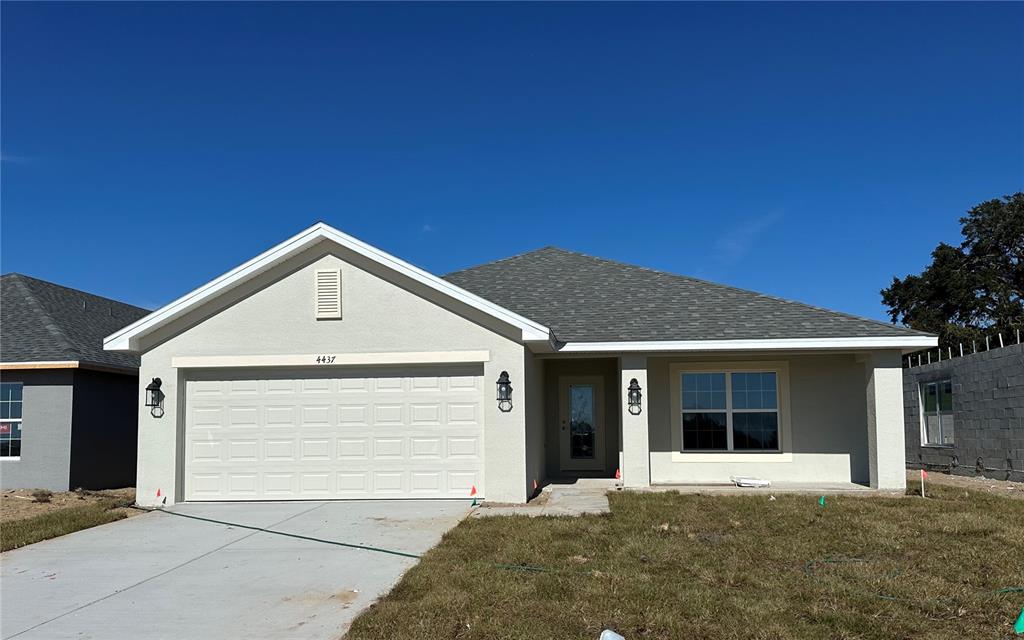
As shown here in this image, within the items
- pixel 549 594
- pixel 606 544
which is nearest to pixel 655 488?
pixel 606 544

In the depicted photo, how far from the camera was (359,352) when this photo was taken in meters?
12.2

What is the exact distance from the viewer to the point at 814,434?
47.5ft

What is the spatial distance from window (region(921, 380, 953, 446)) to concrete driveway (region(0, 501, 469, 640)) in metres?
13.1

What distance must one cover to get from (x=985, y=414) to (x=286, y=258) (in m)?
14.9

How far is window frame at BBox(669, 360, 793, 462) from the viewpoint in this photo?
14523 mm

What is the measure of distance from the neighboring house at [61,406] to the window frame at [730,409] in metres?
11.8

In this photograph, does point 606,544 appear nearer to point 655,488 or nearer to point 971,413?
point 655,488

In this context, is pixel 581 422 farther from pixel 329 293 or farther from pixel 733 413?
pixel 329 293

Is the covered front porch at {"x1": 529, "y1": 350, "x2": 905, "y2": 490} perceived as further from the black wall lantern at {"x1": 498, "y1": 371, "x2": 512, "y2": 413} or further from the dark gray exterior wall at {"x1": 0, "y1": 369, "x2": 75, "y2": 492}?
the dark gray exterior wall at {"x1": 0, "y1": 369, "x2": 75, "y2": 492}

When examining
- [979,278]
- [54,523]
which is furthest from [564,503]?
[979,278]

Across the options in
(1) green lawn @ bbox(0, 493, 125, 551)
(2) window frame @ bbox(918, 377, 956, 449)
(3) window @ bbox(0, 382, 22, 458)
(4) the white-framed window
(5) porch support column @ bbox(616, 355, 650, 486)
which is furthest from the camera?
(2) window frame @ bbox(918, 377, 956, 449)

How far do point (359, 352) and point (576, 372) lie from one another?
18.6ft

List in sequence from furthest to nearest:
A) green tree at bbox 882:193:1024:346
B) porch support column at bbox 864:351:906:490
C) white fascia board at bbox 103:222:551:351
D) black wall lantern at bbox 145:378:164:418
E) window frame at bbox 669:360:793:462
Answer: green tree at bbox 882:193:1024:346 < window frame at bbox 669:360:793:462 < porch support column at bbox 864:351:906:490 < black wall lantern at bbox 145:378:164:418 < white fascia board at bbox 103:222:551:351

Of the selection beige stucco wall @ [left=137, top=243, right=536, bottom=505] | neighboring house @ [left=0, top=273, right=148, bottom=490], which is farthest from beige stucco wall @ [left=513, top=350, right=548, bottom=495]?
neighboring house @ [left=0, top=273, right=148, bottom=490]
